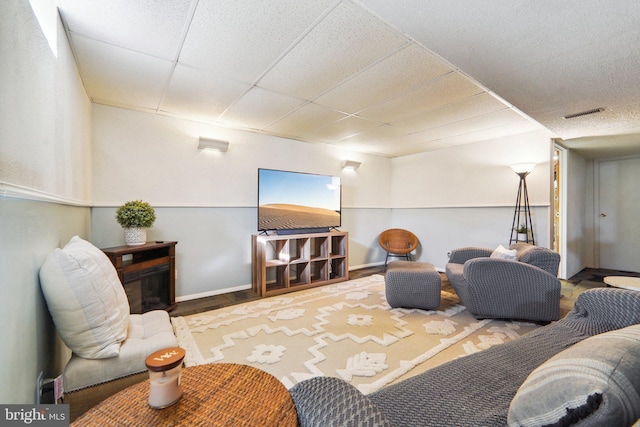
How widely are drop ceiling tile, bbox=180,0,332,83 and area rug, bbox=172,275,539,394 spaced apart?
224cm

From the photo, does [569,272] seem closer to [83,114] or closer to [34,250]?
[34,250]

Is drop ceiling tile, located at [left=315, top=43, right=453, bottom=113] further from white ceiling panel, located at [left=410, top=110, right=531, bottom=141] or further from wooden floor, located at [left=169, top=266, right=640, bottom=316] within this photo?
wooden floor, located at [left=169, top=266, right=640, bottom=316]

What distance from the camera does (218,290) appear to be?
351 centimetres

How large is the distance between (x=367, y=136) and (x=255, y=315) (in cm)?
296

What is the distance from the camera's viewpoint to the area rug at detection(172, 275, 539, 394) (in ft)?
6.02

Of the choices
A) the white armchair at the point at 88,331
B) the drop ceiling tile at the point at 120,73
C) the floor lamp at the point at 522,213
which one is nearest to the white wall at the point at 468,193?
the floor lamp at the point at 522,213

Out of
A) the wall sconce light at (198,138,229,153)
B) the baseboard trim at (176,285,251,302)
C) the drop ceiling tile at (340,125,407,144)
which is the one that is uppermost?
the drop ceiling tile at (340,125,407,144)

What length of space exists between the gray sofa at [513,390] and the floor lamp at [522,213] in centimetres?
268

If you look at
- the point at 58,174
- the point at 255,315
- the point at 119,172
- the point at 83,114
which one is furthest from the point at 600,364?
the point at 119,172

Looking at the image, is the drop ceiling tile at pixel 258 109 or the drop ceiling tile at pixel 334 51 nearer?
the drop ceiling tile at pixel 334 51

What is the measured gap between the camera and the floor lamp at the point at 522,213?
3.68 meters

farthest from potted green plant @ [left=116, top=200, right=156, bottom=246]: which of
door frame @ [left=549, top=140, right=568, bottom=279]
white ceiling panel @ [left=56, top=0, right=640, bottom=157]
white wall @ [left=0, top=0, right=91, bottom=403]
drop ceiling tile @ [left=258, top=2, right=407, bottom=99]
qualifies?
door frame @ [left=549, top=140, right=568, bottom=279]

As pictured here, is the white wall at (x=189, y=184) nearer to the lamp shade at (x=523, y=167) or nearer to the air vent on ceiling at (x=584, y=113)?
the lamp shade at (x=523, y=167)

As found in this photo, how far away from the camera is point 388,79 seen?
7.55ft
